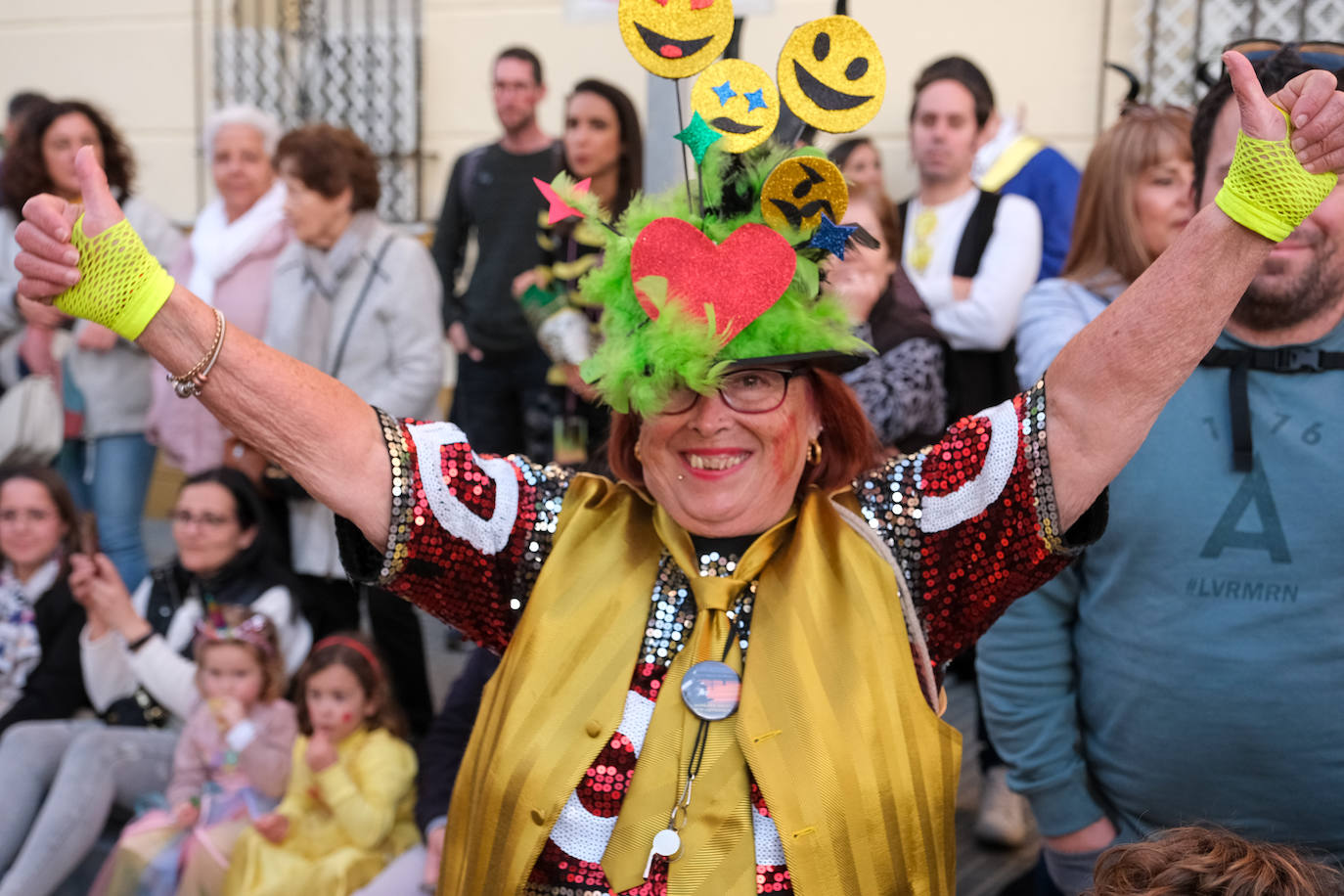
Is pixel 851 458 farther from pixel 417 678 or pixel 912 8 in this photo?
pixel 912 8

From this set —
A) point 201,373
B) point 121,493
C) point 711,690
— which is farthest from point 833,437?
point 121,493

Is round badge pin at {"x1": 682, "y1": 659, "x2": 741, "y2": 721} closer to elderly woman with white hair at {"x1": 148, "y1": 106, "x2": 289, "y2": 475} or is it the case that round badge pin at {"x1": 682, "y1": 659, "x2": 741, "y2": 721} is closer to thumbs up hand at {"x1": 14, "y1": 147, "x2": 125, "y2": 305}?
thumbs up hand at {"x1": 14, "y1": 147, "x2": 125, "y2": 305}

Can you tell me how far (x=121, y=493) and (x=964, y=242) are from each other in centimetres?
315

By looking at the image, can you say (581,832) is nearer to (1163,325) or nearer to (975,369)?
(1163,325)

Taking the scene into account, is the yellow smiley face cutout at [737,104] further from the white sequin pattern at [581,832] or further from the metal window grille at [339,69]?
the metal window grille at [339,69]

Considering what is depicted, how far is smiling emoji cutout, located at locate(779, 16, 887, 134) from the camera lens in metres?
1.96

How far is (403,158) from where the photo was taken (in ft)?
24.8

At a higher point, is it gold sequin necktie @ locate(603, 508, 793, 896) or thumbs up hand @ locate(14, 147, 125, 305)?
thumbs up hand @ locate(14, 147, 125, 305)

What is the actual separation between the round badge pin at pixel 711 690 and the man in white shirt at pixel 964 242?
2.59m

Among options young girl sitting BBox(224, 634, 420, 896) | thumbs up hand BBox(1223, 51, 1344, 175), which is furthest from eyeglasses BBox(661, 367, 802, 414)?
young girl sitting BBox(224, 634, 420, 896)

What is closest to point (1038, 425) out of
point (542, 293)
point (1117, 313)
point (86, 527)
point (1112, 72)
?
point (1117, 313)

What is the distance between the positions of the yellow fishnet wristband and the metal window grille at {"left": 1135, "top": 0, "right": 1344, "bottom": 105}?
4.91m

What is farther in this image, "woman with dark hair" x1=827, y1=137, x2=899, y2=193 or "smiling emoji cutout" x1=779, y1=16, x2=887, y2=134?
"woman with dark hair" x1=827, y1=137, x2=899, y2=193

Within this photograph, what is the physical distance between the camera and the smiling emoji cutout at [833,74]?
6.42 feet
